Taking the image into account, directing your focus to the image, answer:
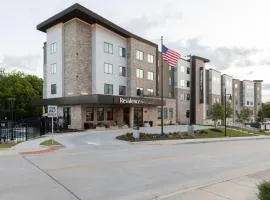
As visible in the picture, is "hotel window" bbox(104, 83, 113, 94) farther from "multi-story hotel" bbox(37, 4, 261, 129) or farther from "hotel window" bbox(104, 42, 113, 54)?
"hotel window" bbox(104, 42, 113, 54)

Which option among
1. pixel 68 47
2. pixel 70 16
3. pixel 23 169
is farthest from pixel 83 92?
pixel 23 169

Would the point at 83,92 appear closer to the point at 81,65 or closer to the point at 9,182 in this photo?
the point at 81,65

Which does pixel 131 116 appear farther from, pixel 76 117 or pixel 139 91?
pixel 76 117

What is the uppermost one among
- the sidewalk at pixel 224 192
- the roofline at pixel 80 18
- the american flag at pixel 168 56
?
the roofline at pixel 80 18

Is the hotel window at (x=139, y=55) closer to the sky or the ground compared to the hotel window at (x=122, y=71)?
closer to the sky

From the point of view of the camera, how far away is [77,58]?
44.5 meters

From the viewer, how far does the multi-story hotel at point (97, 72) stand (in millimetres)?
43469

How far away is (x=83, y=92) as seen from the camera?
45.1 metres

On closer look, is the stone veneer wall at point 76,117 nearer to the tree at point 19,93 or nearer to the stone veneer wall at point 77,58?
the stone veneer wall at point 77,58

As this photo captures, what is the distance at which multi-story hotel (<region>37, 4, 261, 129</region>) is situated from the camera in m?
43.5

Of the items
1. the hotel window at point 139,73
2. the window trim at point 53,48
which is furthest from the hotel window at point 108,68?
the window trim at point 53,48

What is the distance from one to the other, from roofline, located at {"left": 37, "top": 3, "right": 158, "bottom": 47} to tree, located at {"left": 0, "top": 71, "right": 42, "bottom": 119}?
25.0 meters

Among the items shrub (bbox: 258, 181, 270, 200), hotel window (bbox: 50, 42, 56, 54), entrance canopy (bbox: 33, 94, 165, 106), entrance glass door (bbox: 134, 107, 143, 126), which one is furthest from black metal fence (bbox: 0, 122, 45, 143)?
shrub (bbox: 258, 181, 270, 200)

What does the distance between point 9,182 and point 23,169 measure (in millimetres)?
2978
